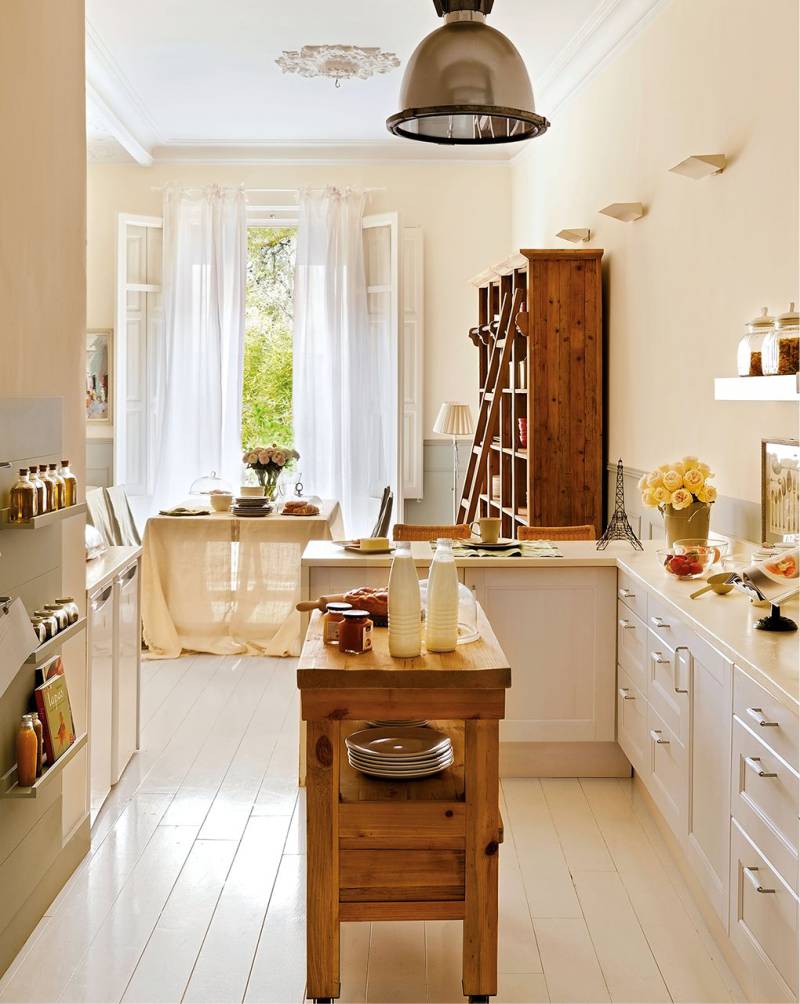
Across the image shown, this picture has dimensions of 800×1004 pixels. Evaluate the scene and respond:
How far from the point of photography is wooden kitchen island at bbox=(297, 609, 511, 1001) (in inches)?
102

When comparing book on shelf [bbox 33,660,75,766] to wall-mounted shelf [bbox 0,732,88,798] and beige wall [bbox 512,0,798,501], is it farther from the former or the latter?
beige wall [bbox 512,0,798,501]

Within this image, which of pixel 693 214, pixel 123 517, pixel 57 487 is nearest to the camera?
pixel 57 487

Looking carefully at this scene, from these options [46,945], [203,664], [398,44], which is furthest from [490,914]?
[398,44]

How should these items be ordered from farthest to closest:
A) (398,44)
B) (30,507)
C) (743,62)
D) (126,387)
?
(126,387) → (398,44) → (743,62) → (30,507)

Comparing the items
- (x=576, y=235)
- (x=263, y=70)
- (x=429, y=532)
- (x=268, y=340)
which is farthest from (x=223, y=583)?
(x=268, y=340)

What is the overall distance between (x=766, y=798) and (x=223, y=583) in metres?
4.36

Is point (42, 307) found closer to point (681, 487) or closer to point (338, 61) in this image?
point (681, 487)

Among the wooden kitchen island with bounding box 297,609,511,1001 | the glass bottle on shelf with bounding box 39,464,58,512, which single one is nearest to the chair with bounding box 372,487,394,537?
the glass bottle on shelf with bounding box 39,464,58,512

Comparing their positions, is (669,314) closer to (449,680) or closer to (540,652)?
(540,652)

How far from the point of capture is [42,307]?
10.3 ft

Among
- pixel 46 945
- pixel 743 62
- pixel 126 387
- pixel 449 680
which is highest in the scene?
pixel 743 62

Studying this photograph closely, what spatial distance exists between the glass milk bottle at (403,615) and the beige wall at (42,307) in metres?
1.03

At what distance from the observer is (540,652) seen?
4.27 m

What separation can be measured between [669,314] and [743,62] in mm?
1213
